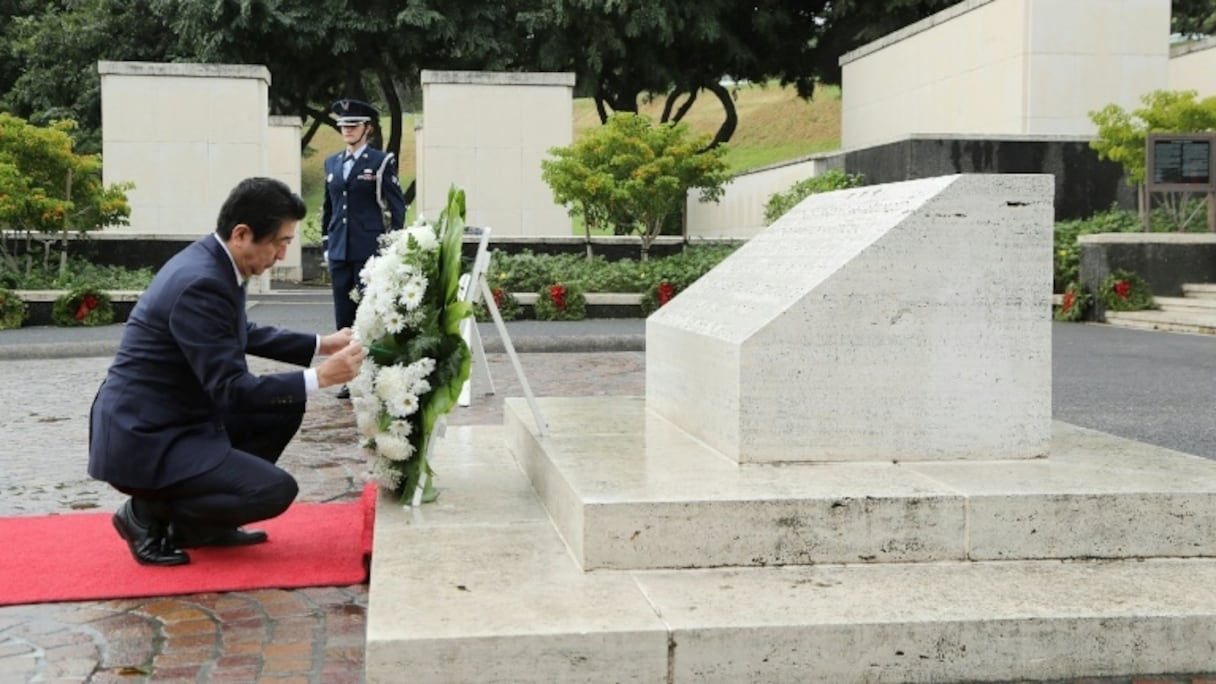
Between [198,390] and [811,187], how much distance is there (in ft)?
63.3

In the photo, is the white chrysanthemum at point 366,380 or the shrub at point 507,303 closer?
the white chrysanthemum at point 366,380

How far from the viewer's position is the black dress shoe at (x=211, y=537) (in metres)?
5.07

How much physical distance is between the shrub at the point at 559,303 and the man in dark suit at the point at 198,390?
12.3 metres

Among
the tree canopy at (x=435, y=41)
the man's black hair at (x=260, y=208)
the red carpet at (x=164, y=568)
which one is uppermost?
the tree canopy at (x=435, y=41)

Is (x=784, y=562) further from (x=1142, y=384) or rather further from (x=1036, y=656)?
(x=1142, y=384)

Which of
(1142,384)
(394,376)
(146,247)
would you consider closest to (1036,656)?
(394,376)

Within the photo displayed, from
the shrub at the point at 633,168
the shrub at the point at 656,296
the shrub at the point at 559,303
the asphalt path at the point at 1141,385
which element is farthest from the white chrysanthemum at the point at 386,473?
the shrub at the point at 633,168

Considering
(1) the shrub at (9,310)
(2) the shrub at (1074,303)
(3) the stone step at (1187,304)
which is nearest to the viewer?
(1) the shrub at (9,310)

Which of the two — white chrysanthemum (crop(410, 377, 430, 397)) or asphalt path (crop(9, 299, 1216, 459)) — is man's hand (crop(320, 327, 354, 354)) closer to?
white chrysanthemum (crop(410, 377, 430, 397))

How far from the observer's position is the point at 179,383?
480 cm

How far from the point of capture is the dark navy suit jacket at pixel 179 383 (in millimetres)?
4629

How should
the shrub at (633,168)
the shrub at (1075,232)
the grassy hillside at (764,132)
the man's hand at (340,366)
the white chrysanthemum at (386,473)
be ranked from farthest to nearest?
1. the grassy hillside at (764,132)
2. the shrub at (633,168)
3. the shrub at (1075,232)
4. the white chrysanthemum at (386,473)
5. the man's hand at (340,366)

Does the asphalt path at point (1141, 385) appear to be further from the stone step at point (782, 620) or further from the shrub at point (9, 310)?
the shrub at point (9, 310)

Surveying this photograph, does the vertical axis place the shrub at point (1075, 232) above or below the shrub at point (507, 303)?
above
